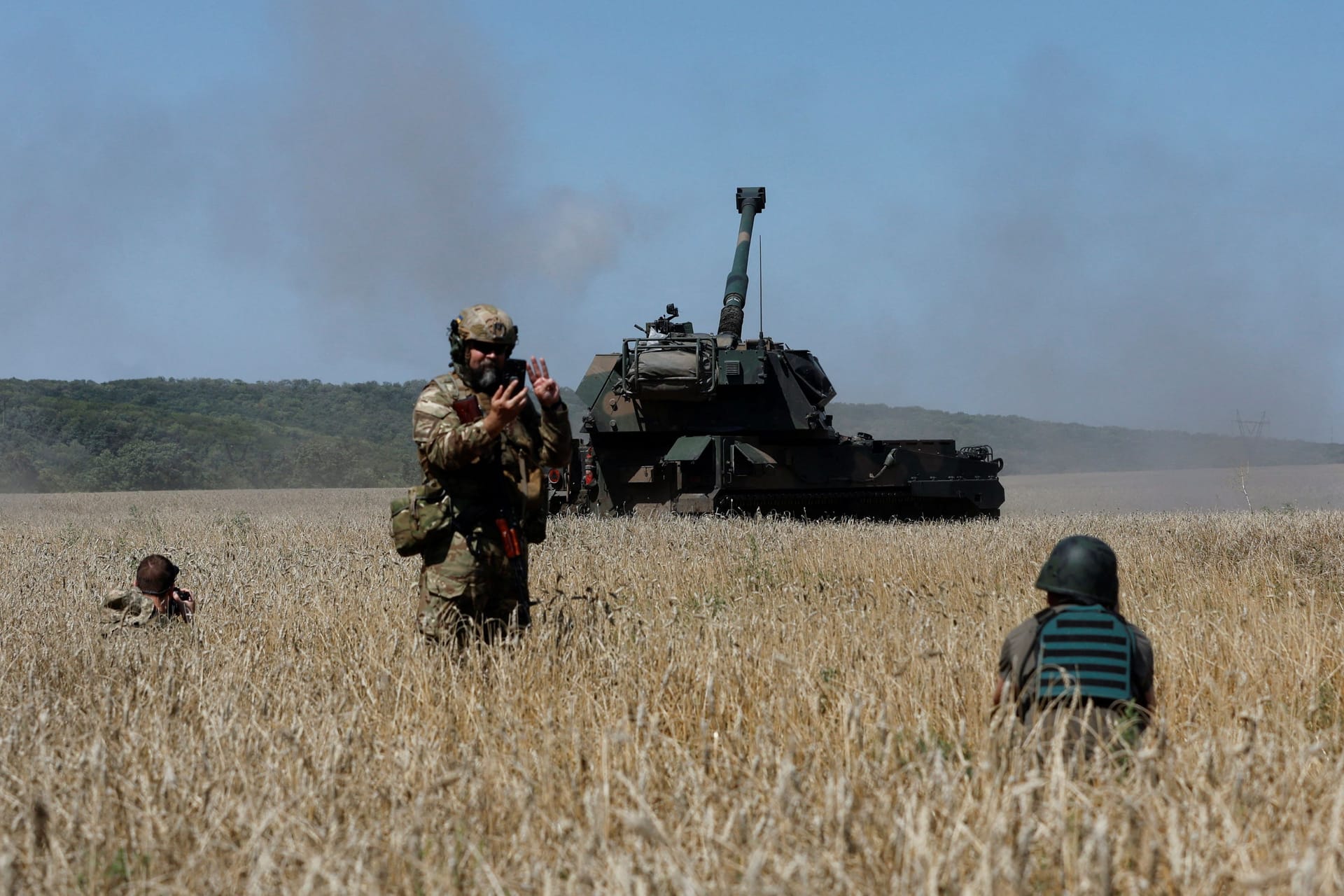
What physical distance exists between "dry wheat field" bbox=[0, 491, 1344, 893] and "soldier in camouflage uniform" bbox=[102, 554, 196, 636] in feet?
0.71

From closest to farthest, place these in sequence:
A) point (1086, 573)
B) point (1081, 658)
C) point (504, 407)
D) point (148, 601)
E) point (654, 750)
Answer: point (1081, 658)
point (1086, 573)
point (654, 750)
point (504, 407)
point (148, 601)

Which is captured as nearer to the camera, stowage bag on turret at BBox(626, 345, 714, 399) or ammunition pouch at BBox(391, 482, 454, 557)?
ammunition pouch at BBox(391, 482, 454, 557)

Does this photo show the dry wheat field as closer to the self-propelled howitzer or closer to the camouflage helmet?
the camouflage helmet

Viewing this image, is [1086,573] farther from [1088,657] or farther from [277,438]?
[277,438]

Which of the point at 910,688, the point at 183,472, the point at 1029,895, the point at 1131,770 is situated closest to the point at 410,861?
the point at 1029,895

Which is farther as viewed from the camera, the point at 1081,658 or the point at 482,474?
the point at 482,474

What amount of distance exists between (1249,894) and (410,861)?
1.55 meters

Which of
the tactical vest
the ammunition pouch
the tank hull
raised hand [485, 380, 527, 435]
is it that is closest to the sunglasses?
raised hand [485, 380, 527, 435]

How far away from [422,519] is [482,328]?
2.53 feet

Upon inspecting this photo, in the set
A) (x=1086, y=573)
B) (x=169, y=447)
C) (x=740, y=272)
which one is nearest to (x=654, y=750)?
(x=1086, y=573)

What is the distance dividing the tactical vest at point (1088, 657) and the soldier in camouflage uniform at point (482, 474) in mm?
2016

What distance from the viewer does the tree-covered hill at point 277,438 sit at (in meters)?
55.8

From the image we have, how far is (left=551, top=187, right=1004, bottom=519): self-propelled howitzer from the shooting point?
14.4 metres

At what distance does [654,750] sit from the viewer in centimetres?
361
